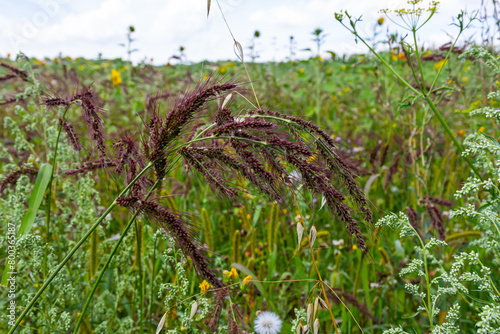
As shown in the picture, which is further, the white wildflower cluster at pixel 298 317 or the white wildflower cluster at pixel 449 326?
the white wildflower cluster at pixel 298 317

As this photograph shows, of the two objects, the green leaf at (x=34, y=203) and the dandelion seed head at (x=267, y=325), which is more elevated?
the green leaf at (x=34, y=203)

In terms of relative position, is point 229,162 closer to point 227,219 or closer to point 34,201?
point 34,201

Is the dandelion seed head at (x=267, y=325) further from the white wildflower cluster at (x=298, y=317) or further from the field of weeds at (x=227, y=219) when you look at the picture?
the white wildflower cluster at (x=298, y=317)

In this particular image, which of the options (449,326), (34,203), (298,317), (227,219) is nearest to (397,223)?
(449,326)

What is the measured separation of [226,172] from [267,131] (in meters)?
→ 0.18

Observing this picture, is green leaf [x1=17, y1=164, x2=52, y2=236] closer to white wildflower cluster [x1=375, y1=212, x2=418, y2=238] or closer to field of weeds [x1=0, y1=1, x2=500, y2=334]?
field of weeds [x1=0, y1=1, x2=500, y2=334]

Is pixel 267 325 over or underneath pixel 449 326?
underneath

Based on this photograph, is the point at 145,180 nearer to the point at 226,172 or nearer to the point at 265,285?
the point at 226,172

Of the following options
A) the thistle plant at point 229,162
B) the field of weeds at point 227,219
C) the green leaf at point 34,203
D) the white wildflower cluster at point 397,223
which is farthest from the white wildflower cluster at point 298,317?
the green leaf at point 34,203

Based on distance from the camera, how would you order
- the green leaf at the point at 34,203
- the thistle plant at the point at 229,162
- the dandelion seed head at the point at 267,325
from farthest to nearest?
the dandelion seed head at the point at 267,325
the green leaf at the point at 34,203
the thistle plant at the point at 229,162

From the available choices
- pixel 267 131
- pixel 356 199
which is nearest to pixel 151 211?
pixel 267 131

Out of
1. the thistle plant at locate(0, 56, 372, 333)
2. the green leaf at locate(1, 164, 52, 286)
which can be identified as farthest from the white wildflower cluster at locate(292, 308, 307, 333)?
the green leaf at locate(1, 164, 52, 286)

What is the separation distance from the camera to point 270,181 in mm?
935

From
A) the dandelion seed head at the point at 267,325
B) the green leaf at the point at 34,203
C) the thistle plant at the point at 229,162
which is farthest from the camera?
the dandelion seed head at the point at 267,325
